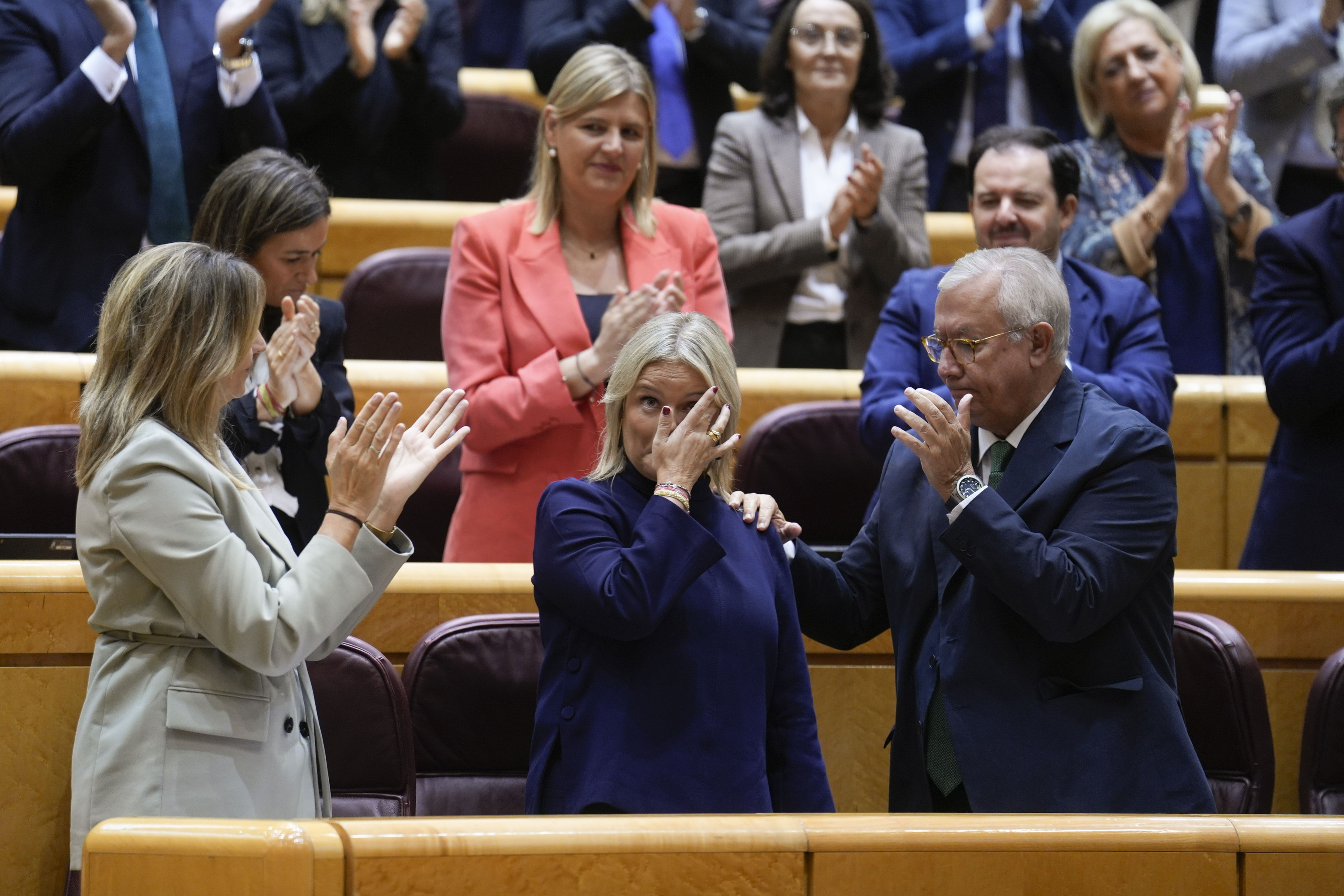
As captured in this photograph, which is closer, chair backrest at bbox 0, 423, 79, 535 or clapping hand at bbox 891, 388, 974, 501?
clapping hand at bbox 891, 388, 974, 501

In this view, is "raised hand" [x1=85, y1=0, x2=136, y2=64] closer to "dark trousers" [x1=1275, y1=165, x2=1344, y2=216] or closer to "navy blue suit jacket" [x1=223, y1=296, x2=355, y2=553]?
"navy blue suit jacket" [x1=223, y1=296, x2=355, y2=553]

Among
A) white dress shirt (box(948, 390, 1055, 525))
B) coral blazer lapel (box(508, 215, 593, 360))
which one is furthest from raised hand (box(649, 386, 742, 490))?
coral blazer lapel (box(508, 215, 593, 360))

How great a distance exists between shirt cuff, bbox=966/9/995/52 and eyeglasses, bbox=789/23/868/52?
24.1 inches

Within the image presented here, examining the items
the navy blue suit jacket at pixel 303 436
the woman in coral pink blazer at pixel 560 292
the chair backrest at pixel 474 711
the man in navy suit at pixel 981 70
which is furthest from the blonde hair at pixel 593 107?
the man in navy suit at pixel 981 70

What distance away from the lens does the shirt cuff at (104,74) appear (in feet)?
9.17

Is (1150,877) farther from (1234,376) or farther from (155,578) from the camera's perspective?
(1234,376)

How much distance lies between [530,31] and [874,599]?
2249 millimetres

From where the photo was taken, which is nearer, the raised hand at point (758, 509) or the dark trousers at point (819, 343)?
the raised hand at point (758, 509)

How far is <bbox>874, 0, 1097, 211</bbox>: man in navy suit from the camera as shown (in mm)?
3846

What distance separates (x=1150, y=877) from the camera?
1.29 m

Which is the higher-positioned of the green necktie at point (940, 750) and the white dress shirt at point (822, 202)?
the white dress shirt at point (822, 202)

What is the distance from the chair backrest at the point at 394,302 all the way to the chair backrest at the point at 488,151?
0.76 metres

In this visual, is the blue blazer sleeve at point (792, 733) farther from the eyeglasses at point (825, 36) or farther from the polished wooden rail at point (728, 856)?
the eyeglasses at point (825, 36)

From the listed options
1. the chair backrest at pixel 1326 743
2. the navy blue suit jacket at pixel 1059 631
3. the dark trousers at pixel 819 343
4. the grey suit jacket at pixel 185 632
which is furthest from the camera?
the dark trousers at pixel 819 343
